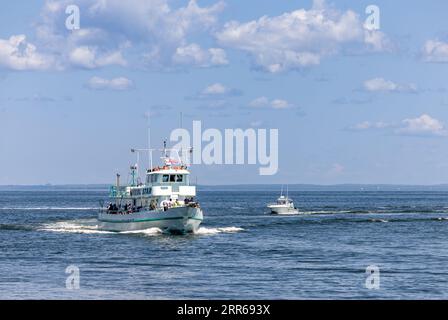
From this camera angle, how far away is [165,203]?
304 feet

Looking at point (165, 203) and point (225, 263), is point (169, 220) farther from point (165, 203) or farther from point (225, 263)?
point (225, 263)

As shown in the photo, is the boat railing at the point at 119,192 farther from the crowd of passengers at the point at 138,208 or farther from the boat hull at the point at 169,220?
the boat hull at the point at 169,220

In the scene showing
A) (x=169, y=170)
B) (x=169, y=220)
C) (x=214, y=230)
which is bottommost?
(x=214, y=230)

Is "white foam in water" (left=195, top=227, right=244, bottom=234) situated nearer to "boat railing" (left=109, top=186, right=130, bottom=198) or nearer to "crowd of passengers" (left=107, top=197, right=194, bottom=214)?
"crowd of passengers" (left=107, top=197, right=194, bottom=214)

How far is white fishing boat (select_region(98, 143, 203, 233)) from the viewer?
9100 centimetres

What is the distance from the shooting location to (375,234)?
103 metres

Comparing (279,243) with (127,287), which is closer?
(127,287)

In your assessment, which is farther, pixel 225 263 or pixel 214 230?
pixel 214 230

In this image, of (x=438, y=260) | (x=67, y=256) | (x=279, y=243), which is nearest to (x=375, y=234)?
(x=279, y=243)

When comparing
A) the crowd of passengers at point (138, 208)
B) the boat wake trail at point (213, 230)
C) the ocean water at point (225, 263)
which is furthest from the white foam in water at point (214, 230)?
the crowd of passengers at point (138, 208)

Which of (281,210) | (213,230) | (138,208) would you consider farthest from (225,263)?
(281,210)

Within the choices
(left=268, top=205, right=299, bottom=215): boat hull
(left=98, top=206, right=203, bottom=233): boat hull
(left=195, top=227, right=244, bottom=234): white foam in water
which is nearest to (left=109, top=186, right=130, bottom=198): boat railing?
(left=98, top=206, right=203, bottom=233): boat hull

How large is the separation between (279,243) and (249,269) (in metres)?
25.9
